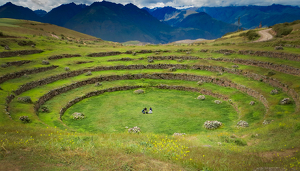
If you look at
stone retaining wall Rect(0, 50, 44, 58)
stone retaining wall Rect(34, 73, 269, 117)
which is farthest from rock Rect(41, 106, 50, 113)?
stone retaining wall Rect(0, 50, 44, 58)

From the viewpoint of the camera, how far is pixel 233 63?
44.3 m

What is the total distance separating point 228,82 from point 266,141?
78.8 ft

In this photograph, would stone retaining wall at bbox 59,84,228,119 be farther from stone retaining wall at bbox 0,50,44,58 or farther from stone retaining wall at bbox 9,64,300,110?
stone retaining wall at bbox 0,50,44,58

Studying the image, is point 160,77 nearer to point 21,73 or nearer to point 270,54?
point 270,54

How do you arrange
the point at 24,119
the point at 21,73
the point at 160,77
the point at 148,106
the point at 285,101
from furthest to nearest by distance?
the point at 160,77
the point at 21,73
the point at 148,106
the point at 285,101
the point at 24,119

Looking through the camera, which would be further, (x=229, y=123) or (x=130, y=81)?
(x=130, y=81)

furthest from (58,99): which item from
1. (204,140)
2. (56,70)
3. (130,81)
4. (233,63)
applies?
(233,63)

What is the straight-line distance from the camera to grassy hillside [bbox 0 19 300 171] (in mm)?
11008

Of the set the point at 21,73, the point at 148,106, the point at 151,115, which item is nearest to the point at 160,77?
the point at 148,106

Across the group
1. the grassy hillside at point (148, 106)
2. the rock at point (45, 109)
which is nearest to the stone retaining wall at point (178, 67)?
the grassy hillside at point (148, 106)

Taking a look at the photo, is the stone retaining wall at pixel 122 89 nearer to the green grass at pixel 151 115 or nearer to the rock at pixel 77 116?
the green grass at pixel 151 115

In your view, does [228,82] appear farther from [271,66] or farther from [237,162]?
[237,162]

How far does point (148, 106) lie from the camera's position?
31.3 metres

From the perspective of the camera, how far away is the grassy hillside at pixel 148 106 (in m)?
11.0
